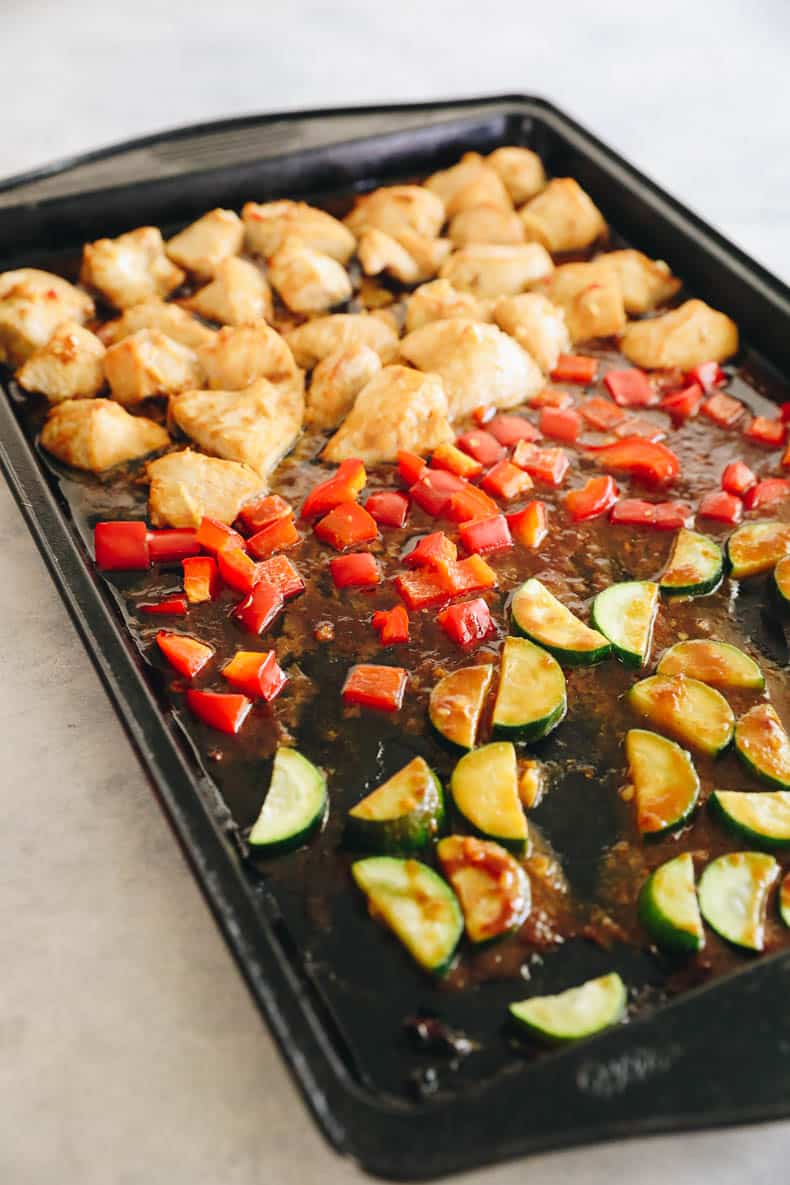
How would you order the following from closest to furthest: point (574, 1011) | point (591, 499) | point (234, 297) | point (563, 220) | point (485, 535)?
point (574, 1011)
point (485, 535)
point (591, 499)
point (234, 297)
point (563, 220)

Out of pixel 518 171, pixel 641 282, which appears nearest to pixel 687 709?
pixel 641 282

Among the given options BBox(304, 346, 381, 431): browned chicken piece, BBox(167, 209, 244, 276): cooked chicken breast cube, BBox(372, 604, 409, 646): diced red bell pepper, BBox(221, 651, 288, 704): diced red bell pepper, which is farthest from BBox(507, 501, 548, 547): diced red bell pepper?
BBox(167, 209, 244, 276): cooked chicken breast cube

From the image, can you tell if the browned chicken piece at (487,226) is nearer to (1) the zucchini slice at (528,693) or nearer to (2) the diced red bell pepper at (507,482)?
(2) the diced red bell pepper at (507,482)

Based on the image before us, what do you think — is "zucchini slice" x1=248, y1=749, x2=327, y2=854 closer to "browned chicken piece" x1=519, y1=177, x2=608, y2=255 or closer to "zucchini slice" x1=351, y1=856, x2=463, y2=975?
"zucchini slice" x1=351, y1=856, x2=463, y2=975

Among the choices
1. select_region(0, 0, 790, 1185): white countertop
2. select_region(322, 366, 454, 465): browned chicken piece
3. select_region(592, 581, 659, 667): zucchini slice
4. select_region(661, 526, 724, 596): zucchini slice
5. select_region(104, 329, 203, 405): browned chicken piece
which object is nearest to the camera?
select_region(0, 0, 790, 1185): white countertop

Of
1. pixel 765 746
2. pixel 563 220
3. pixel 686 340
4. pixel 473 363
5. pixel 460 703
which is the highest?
pixel 563 220

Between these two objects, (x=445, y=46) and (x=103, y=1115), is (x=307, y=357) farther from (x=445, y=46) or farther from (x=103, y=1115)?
(x=445, y=46)

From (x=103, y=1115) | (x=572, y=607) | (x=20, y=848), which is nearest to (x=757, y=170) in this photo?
(x=572, y=607)

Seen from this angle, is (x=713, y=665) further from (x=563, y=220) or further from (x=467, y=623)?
(x=563, y=220)
